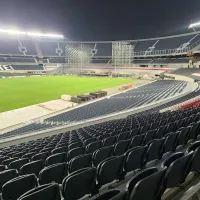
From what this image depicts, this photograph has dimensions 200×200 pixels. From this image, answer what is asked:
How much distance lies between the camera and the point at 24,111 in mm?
21078

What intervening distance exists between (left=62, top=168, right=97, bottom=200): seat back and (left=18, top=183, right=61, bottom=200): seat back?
0.76ft

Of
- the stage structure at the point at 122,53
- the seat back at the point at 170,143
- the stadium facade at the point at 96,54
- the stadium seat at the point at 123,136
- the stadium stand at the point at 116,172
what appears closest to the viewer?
the stadium stand at the point at 116,172

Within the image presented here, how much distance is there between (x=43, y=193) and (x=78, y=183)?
0.59 metres

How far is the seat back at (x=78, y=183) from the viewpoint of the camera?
260 cm

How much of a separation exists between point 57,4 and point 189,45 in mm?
35386

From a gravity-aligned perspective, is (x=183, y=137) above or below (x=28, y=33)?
below

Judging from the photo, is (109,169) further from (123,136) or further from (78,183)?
(123,136)

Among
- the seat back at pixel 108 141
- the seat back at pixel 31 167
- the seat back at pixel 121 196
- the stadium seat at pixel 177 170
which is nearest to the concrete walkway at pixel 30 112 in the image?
the seat back at pixel 108 141

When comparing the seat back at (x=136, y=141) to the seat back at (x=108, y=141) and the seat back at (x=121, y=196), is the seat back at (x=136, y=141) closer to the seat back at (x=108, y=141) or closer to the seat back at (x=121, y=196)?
the seat back at (x=108, y=141)

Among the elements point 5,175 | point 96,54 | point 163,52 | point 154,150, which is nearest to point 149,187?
point 154,150

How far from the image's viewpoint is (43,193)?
2.20 m

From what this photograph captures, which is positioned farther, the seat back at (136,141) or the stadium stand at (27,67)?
the stadium stand at (27,67)

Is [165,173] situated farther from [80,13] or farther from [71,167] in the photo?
[80,13]

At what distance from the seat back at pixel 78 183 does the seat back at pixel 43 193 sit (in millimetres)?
233
